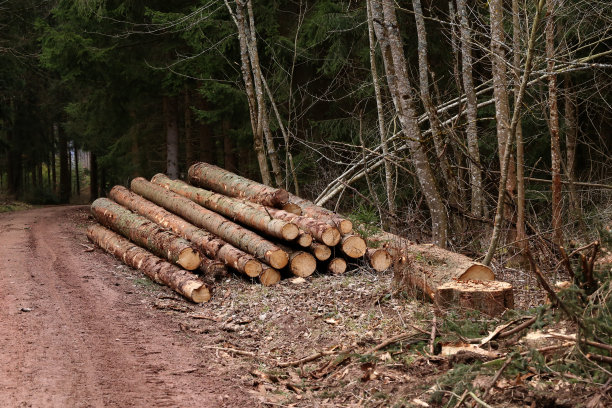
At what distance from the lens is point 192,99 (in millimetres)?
22453

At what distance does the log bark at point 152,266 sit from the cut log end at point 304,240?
1.59m

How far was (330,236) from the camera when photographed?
32.1 feet

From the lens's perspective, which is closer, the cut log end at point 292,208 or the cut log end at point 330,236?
the cut log end at point 330,236

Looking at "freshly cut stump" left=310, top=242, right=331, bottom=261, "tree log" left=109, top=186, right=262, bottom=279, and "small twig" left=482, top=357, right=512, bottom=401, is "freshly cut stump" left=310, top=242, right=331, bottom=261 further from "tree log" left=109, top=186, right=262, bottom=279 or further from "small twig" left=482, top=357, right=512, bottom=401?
"small twig" left=482, top=357, right=512, bottom=401

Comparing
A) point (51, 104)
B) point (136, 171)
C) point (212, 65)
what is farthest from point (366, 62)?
point (51, 104)

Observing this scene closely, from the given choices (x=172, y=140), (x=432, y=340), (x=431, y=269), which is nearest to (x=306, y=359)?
(x=432, y=340)

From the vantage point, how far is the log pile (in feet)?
31.7

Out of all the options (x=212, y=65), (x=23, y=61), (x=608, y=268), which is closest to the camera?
(x=608, y=268)

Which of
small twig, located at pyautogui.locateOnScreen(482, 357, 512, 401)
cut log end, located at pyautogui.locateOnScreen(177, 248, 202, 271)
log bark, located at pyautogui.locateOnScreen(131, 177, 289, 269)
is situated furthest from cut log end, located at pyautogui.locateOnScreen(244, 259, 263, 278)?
small twig, located at pyautogui.locateOnScreen(482, 357, 512, 401)

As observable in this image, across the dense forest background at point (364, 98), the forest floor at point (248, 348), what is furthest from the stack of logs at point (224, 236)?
the dense forest background at point (364, 98)

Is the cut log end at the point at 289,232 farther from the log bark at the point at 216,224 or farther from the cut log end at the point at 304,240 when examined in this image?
the log bark at the point at 216,224

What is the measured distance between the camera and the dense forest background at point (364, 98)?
9.87 m

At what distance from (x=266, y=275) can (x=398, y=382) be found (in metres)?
4.35

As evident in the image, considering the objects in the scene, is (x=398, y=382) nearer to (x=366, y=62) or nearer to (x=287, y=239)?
(x=287, y=239)
